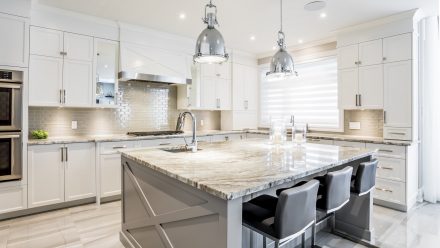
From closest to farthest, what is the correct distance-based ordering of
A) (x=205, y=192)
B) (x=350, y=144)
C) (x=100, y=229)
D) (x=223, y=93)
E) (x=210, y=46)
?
(x=205, y=192), (x=210, y=46), (x=100, y=229), (x=350, y=144), (x=223, y=93)

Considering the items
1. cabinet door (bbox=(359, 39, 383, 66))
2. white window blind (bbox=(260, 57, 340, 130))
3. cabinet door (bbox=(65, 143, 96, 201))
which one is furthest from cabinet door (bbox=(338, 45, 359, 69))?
cabinet door (bbox=(65, 143, 96, 201))

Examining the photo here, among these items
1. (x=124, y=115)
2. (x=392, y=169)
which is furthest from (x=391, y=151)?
(x=124, y=115)

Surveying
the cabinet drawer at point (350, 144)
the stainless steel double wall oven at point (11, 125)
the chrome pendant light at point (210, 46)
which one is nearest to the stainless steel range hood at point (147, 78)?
the stainless steel double wall oven at point (11, 125)

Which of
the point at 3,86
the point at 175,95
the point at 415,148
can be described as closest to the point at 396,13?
the point at 415,148

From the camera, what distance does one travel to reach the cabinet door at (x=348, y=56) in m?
4.16

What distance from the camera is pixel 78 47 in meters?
3.73

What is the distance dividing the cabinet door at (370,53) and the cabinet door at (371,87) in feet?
0.25

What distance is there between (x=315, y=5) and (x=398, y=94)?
1759mm

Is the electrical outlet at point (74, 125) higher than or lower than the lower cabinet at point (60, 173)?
higher

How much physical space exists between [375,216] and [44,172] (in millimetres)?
4228

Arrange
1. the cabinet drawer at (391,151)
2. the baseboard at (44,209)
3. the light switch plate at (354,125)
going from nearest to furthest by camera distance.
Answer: the baseboard at (44,209) → the cabinet drawer at (391,151) → the light switch plate at (354,125)

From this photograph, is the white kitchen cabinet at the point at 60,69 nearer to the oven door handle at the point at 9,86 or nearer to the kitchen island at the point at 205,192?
the oven door handle at the point at 9,86

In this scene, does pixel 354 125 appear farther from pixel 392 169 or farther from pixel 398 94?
pixel 392 169

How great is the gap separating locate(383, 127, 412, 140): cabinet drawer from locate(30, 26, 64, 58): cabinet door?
4.79m
